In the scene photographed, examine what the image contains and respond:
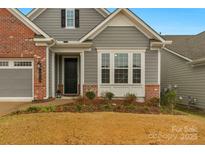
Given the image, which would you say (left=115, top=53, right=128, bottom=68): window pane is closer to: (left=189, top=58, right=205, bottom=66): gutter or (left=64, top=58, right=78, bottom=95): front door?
(left=64, top=58, right=78, bottom=95): front door

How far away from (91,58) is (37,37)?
3.08 m

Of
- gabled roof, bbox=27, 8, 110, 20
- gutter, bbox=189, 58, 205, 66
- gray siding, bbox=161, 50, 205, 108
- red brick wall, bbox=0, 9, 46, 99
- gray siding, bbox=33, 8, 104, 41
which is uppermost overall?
gabled roof, bbox=27, 8, 110, 20

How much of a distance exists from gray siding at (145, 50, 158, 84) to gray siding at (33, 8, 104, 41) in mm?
4878

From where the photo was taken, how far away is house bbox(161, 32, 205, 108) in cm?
2059

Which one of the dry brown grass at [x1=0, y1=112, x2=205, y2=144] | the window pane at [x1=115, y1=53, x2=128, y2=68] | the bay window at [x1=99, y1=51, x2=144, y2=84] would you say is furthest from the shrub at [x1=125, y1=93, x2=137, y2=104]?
the dry brown grass at [x1=0, y1=112, x2=205, y2=144]

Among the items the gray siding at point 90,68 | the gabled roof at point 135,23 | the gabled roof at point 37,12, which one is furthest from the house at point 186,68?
the gray siding at point 90,68

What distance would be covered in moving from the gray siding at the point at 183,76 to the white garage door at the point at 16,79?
9.09m

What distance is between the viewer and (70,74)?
22.2m

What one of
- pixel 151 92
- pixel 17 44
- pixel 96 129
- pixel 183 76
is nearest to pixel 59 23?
pixel 17 44

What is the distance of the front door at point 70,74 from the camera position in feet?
Result: 72.7

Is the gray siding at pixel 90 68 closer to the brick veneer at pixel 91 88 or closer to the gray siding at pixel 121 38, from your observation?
the brick veneer at pixel 91 88

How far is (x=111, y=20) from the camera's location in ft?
63.8
